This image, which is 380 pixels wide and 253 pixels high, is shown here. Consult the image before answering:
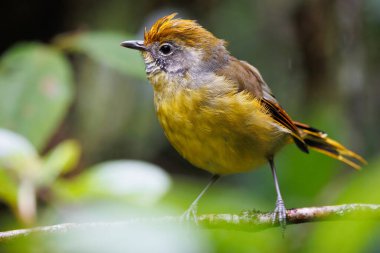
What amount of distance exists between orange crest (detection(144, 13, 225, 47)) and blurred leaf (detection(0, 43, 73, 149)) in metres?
0.67

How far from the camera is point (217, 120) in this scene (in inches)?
147

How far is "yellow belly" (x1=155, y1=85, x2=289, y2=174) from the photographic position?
375 centimetres

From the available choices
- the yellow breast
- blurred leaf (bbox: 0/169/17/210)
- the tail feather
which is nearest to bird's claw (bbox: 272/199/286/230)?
the yellow breast

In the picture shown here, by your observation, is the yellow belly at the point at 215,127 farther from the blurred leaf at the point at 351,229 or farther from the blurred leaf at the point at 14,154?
the blurred leaf at the point at 351,229

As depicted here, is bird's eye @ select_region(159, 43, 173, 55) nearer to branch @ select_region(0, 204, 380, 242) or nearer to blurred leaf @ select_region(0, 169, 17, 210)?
branch @ select_region(0, 204, 380, 242)

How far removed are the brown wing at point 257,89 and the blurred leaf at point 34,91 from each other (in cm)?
103

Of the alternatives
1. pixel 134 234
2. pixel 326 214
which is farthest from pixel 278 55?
pixel 134 234

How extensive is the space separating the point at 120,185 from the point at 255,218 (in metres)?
0.93

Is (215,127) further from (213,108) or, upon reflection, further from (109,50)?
(109,50)

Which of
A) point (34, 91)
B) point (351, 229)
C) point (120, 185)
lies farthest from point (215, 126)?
point (351, 229)

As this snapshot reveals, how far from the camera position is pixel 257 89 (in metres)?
4.24

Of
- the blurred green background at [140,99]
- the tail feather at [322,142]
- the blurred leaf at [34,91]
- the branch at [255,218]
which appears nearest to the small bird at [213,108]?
the tail feather at [322,142]

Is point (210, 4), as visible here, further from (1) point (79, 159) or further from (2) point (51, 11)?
(1) point (79, 159)

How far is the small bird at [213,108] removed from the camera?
149 inches
